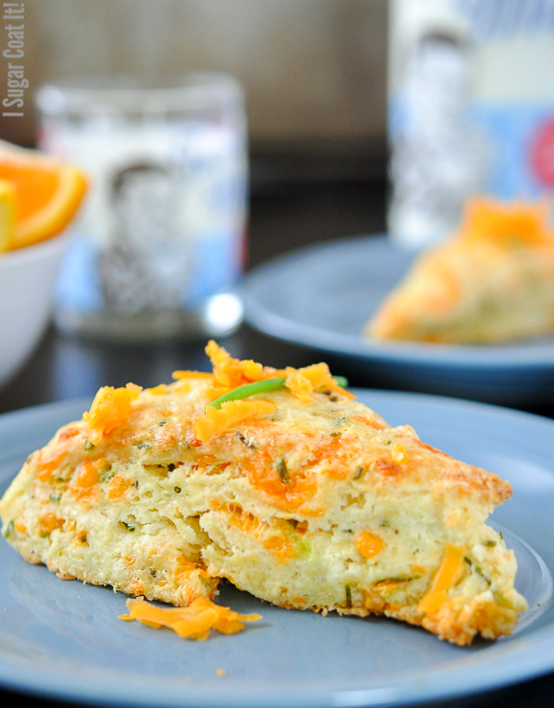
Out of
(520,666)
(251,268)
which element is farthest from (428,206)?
(520,666)

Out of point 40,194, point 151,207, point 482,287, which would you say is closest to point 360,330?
point 482,287

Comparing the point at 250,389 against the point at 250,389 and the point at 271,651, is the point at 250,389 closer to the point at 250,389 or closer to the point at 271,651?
the point at 250,389

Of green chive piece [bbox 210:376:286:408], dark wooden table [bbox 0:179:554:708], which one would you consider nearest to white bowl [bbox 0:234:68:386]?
dark wooden table [bbox 0:179:554:708]

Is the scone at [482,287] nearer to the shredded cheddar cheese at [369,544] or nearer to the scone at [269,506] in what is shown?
the scone at [269,506]

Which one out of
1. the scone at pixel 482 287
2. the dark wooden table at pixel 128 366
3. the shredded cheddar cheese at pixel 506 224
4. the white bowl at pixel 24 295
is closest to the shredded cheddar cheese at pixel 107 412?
the dark wooden table at pixel 128 366

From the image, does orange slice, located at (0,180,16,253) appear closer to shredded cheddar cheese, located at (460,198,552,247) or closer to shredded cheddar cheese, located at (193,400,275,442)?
shredded cheddar cheese, located at (193,400,275,442)

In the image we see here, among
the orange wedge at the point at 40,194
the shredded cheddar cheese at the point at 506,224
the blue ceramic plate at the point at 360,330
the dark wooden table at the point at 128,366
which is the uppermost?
the orange wedge at the point at 40,194
